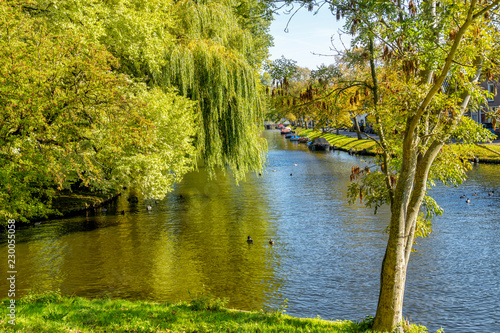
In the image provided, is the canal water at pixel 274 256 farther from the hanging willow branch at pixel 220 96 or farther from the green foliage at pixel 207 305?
the hanging willow branch at pixel 220 96

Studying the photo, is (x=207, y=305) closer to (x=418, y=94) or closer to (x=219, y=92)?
(x=418, y=94)

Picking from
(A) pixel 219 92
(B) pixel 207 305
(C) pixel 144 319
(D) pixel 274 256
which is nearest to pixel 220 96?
(A) pixel 219 92

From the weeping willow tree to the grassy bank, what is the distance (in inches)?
674

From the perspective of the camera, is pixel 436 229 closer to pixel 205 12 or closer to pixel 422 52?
pixel 422 52

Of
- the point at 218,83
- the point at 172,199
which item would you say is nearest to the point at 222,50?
the point at 218,83

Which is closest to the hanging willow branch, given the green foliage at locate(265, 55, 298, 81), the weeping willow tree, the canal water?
the weeping willow tree

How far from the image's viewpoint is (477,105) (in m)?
11.5

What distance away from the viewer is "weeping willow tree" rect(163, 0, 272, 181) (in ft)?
93.9

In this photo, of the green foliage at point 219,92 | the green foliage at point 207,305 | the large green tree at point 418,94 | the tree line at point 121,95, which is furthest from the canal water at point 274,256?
the green foliage at point 219,92

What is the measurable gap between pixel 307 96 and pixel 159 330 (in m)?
6.66

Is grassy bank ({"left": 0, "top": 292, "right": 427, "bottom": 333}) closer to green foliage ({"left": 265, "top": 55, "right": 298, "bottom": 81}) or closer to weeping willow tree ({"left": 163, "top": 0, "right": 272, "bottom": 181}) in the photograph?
green foliage ({"left": 265, "top": 55, "right": 298, "bottom": 81})

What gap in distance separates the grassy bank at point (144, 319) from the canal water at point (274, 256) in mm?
3031

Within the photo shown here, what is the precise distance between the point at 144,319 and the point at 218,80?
756 inches

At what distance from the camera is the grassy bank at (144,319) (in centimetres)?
1106
